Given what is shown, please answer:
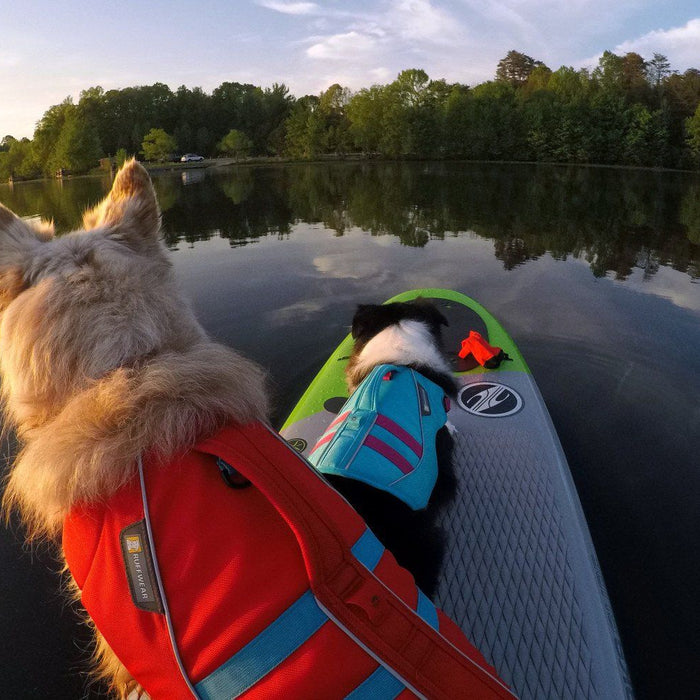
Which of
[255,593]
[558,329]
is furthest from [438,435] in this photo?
[558,329]

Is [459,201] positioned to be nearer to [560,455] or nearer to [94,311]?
[560,455]

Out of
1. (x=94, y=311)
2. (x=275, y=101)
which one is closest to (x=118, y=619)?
(x=94, y=311)

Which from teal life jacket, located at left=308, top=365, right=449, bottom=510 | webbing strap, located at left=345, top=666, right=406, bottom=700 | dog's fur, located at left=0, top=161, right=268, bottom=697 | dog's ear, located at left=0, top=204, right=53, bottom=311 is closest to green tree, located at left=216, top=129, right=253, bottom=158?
teal life jacket, located at left=308, top=365, right=449, bottom=510

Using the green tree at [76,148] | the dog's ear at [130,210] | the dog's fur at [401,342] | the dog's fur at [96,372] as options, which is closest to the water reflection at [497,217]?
the dog's fur at [401,342]

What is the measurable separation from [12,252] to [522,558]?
3.00 m

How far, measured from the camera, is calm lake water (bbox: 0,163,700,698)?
3.22m

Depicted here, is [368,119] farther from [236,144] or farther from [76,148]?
[76,148]

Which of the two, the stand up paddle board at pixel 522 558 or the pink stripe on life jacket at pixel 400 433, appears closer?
the stand up paddle board at pixel 522 558

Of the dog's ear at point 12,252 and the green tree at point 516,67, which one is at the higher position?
the green tree at point 516,67

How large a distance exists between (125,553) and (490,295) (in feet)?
28.4

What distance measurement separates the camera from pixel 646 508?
3.98 meters

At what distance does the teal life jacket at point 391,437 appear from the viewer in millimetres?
2216

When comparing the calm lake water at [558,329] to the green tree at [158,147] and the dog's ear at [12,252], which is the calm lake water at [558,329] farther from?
the green tree at [158,147]

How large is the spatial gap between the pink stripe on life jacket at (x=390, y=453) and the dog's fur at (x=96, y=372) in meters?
1.01
